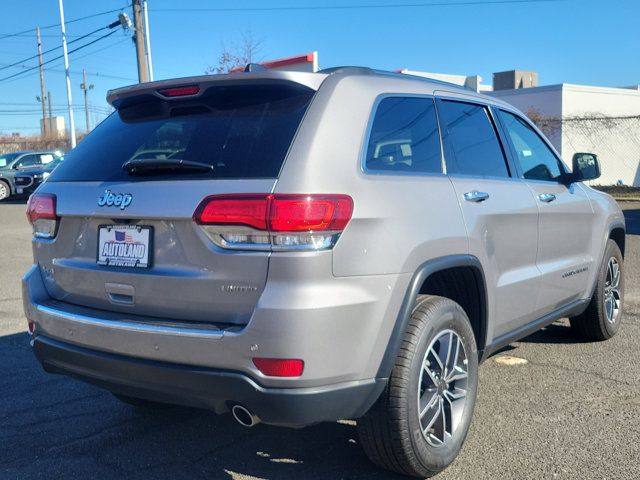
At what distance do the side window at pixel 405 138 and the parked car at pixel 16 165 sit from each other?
2279 centimetres

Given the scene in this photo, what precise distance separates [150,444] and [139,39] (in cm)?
2000

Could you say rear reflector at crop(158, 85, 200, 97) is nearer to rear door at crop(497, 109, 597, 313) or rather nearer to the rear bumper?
the rear bumper

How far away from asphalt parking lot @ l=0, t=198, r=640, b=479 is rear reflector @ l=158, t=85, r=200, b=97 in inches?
73.5

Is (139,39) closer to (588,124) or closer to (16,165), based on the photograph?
(16,165)

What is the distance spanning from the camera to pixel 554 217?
14.4 ft

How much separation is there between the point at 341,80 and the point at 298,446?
195cm

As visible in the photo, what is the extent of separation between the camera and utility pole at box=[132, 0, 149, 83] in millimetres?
20750

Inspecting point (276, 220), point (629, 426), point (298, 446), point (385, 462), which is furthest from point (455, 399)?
point (276, 220)

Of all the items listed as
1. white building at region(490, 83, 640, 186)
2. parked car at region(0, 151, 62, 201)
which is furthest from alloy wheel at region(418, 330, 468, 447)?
parked car at region(0, 151, 62, 201)

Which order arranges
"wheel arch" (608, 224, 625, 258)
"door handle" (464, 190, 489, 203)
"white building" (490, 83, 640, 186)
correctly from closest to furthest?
1. "door handle" (464, 190, 489, 203)
2. "wheel arch" (608, 224, 625, 258)
3. "white building" (490, 83, 640, 186)

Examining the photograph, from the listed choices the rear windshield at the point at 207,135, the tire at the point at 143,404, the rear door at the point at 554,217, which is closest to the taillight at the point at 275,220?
the rear windshield at the point at 207,135

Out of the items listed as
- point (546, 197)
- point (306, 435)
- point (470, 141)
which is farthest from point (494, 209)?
point (306, 435)

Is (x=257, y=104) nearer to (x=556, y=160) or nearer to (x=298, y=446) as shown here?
(x=298, y=446)

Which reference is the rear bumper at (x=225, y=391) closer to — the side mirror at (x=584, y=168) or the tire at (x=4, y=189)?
the side mirror at (x=584, y=168)
